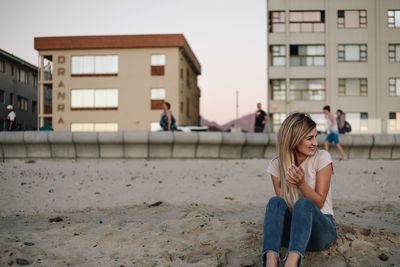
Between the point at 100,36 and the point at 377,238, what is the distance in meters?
38.2

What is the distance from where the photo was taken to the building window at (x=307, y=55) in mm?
40656

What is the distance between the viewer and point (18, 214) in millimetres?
7082

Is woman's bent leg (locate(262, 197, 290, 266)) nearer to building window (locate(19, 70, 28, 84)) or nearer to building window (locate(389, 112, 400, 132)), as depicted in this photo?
building window (locate(389, 112, 400, 132))

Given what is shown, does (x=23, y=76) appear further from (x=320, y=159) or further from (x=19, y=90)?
(x=320, y=159)

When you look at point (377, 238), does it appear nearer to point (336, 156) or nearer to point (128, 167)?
point (128, 167)

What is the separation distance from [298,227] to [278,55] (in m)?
38.2

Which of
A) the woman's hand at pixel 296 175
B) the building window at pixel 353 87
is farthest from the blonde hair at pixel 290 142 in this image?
the building window at pixel 353 87

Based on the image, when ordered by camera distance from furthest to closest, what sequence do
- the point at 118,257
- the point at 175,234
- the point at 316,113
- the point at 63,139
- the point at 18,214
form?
the point at 316,113 → the point at 63,139 → the point at 18,214 → the point at 175,234 → the point at 118,257

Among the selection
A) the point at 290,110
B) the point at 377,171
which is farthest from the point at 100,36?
the point at 377,171

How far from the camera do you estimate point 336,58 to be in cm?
4056

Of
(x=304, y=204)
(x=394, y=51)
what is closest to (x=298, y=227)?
(x=304, y=204)

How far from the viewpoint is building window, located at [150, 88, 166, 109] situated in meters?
39.4

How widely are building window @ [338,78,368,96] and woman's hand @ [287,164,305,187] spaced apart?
125 ft

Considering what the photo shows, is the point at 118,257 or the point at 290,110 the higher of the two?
the point at 290,110
